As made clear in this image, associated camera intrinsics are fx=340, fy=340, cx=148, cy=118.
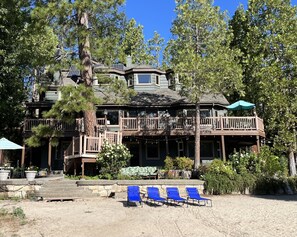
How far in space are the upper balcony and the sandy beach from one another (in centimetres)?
902

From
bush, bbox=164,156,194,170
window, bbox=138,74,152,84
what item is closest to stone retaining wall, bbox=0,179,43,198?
bush, bbox=164,156,194,170

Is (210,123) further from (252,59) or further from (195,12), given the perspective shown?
(252,59)

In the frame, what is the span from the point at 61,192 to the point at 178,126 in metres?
10.9

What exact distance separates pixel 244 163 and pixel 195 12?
1004 cm

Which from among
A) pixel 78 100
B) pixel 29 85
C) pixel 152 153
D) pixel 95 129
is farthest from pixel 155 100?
pixel 29 85

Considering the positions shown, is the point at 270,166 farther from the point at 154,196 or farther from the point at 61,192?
the point at 61,192

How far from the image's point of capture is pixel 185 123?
2373 centimetres

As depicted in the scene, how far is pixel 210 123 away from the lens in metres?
23.6

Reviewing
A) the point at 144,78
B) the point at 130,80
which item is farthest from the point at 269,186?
the point at 130,80

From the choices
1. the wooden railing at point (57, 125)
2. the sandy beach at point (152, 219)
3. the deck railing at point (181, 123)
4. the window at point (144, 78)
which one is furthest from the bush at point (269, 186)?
the window at point (144, 78)

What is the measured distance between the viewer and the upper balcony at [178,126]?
23250mm

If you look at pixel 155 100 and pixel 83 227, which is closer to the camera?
pixel 83 227

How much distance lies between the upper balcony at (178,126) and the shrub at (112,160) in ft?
18.1

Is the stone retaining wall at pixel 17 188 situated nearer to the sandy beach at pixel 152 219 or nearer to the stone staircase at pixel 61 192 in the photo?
the stone staircase at pixel 61 192
